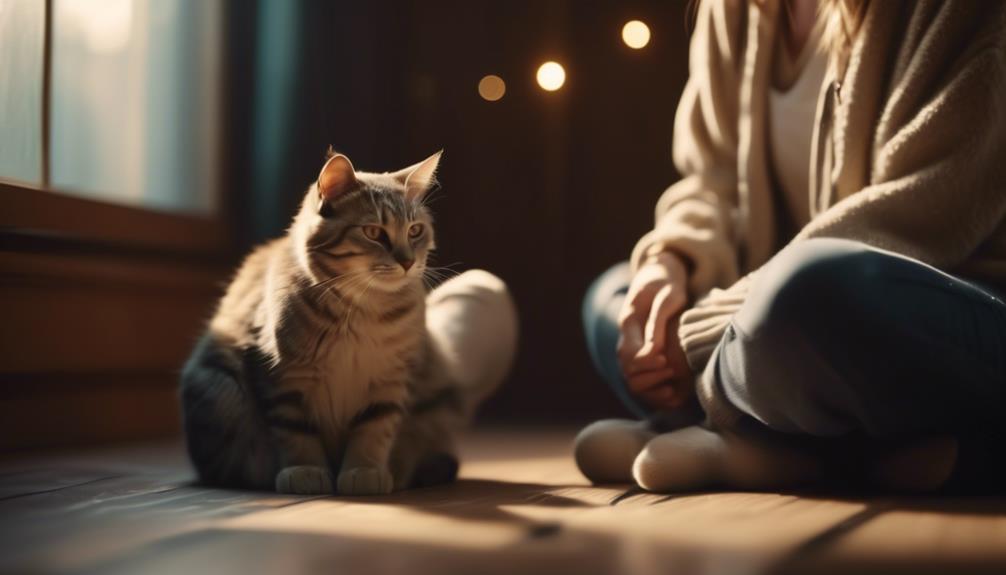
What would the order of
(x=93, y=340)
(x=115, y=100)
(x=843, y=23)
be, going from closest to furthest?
(x=843, y=23) < (x=93, y=340) < (x=115, y=100)

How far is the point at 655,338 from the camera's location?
1.29m

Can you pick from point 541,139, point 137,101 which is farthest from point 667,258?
point 137,101

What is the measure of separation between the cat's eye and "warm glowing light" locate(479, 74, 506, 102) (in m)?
1.33

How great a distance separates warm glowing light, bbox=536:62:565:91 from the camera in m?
2.49

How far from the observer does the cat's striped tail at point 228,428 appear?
1248mm

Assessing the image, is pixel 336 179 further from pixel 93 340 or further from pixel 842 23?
pixel 93 340

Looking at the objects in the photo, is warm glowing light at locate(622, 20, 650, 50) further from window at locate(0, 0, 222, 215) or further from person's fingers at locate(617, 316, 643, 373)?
person's fingers at locate(617, 316, 643, 373)

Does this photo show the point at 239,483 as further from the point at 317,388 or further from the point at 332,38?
the point at 332,38

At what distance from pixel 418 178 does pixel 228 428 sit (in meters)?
0.41

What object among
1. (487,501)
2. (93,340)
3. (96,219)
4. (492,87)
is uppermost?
(492,87)

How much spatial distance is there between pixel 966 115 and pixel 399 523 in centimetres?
77

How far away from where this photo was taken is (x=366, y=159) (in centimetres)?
232

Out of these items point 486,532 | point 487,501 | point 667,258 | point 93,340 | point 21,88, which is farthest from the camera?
point 93,340

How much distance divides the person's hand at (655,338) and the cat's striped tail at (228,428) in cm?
49
